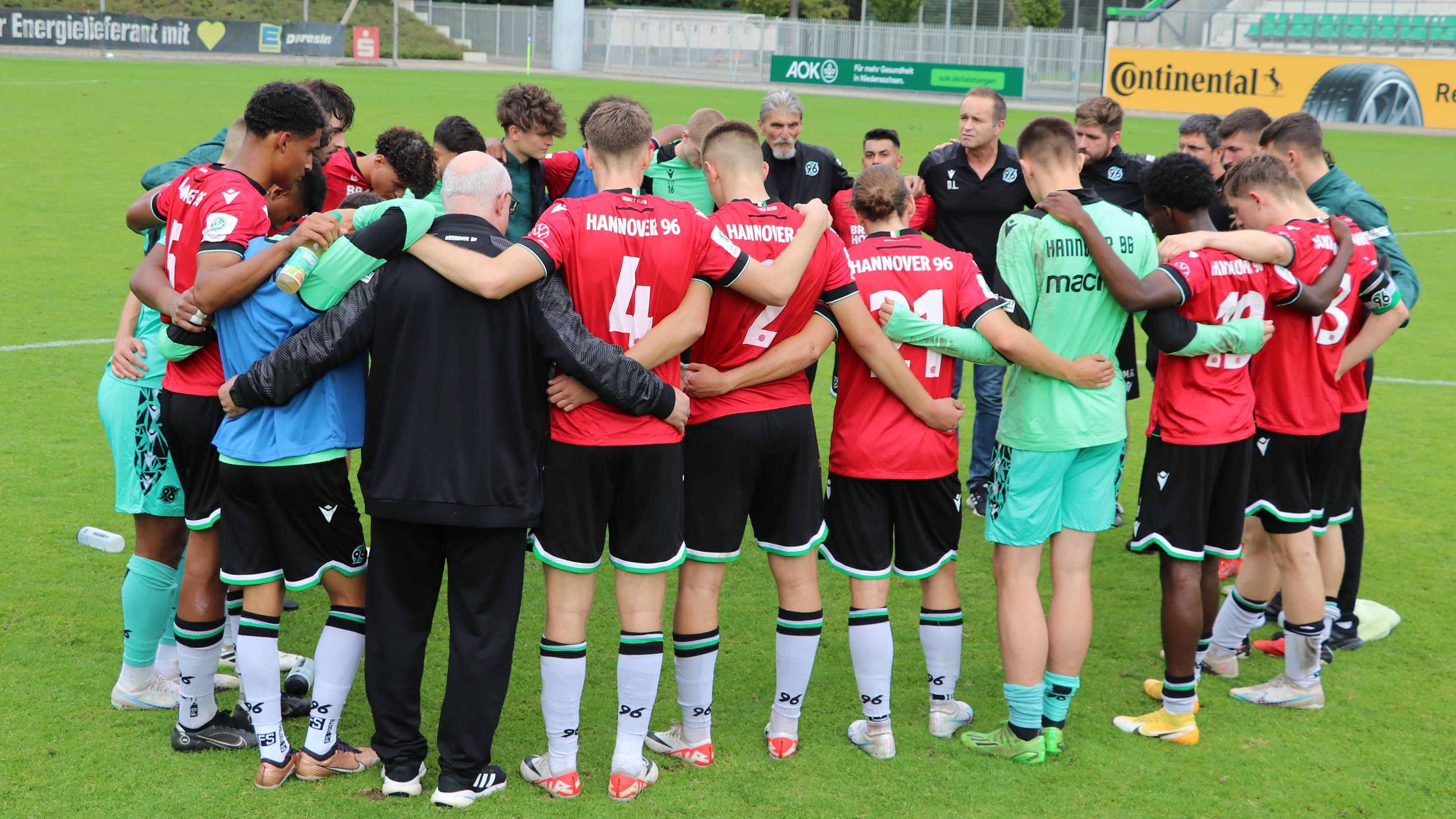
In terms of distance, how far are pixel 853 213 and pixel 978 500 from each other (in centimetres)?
210

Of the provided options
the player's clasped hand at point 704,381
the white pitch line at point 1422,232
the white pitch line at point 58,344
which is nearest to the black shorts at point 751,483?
the player's clasped hand at point 704,381

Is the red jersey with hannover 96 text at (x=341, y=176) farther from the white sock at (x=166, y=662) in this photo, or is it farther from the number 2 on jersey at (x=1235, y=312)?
the number 2 on jersey at (x=1235, y=312)

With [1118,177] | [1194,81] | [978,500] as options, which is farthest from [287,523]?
[1194,81]

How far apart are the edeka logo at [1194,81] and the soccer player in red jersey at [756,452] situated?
34.6 metres

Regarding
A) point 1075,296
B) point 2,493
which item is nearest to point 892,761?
point 1075,296

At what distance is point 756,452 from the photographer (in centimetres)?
446

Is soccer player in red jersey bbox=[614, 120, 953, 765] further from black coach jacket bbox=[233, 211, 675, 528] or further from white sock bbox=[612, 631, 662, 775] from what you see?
black coach jacket bbox=[233, 211, 675, 528]

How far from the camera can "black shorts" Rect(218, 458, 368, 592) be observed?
13.4 ft

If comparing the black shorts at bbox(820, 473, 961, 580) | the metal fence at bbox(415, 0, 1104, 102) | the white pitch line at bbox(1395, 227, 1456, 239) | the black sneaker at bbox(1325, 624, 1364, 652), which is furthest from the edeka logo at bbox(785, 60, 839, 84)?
the black shorts at bbox(820, 473, 961, 580)

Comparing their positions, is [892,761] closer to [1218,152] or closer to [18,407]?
[1218,152]

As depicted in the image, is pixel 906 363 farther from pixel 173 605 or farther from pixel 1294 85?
pixel 1294 85

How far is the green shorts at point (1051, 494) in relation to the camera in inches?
182

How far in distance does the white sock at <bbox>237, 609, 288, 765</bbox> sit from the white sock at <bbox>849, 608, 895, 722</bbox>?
2140 mm

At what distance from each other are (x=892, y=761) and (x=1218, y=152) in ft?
13.4
